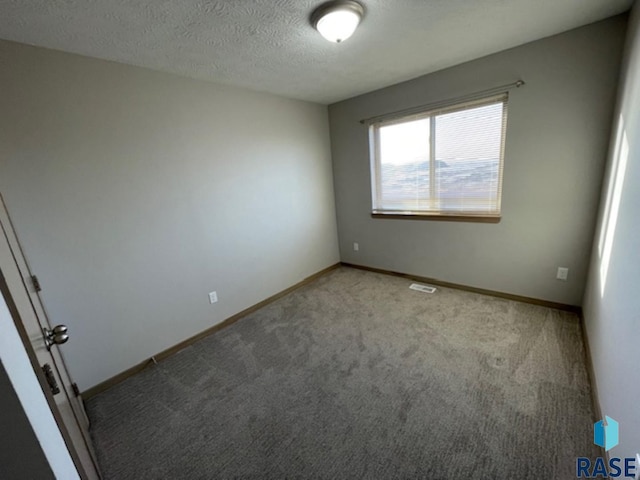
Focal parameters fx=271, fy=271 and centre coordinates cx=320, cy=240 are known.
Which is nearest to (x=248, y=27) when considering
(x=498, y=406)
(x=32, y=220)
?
(x=32, y=220)

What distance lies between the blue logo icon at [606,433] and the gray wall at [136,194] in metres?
2.71

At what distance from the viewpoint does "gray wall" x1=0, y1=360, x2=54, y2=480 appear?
49 cm

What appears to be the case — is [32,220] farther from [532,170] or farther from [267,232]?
[532,170]

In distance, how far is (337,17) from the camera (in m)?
1.51

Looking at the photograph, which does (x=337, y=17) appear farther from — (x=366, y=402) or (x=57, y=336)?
(x=366, y=402)

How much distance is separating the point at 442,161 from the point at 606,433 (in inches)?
94.1

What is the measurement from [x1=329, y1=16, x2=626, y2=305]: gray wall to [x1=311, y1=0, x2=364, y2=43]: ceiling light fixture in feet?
5.11

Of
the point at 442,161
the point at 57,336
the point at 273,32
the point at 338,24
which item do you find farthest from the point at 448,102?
the point at 57,336

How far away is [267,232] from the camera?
304cm

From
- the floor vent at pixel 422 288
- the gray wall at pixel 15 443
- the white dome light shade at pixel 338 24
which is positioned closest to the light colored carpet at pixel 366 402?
the floor vent at pixel 422 288

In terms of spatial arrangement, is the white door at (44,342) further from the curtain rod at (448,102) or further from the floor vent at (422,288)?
the curtain rod at (448,102)

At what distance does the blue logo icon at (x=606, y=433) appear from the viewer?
3.97ft

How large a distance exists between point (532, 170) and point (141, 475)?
3.48 metres

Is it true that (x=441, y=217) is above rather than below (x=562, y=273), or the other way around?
above
